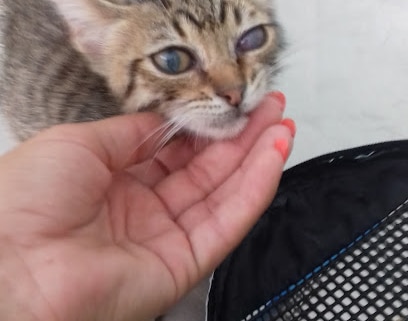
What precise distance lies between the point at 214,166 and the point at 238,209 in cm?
11

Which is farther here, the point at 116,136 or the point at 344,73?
the point at 344,73

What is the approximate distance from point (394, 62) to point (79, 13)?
892mm

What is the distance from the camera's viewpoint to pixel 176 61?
82cm

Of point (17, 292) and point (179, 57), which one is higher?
point (179, 57)

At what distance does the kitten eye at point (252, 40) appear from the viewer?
86 cm

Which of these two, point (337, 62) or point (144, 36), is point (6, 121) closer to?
point (144, 36)

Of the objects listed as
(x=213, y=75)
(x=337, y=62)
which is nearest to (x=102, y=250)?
(x=213, y=75)

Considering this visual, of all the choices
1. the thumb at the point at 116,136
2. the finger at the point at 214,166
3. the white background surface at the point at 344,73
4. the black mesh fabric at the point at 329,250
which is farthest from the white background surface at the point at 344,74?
the thumb at the point at 116,136

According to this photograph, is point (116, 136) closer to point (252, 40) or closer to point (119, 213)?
point (119, 213)

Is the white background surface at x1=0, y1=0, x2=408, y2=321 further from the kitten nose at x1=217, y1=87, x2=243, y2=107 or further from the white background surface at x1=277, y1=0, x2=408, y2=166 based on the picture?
the kitten nose at x1=217, y1=87, x2=243, y2=107

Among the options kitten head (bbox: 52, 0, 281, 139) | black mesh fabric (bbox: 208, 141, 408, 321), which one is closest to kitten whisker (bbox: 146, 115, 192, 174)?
kitten head (bbox: 52, 0, 281, 139)

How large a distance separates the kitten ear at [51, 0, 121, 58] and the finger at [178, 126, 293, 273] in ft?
0.94

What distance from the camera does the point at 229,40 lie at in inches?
33.0

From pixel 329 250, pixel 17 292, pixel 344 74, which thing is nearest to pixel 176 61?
pixel 17 292
